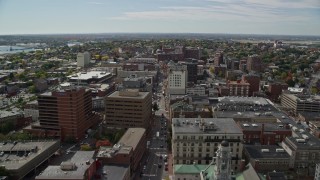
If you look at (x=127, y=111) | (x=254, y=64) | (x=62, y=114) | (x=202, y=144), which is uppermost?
(x=254, y=64)

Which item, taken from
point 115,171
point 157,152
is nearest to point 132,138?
point 157,152

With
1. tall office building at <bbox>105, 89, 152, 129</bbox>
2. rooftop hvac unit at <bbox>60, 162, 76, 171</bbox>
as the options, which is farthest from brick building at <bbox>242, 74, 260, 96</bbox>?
rooftop hvac unit at <bbox>60, 162, 76, 171</bbox>

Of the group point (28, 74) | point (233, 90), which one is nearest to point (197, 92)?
point (233, 90)

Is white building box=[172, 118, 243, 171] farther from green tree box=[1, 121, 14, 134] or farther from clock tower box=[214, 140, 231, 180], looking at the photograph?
green tree box=[1, 121, 14, 134]

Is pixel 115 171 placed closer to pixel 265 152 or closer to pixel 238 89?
pixel 265 152

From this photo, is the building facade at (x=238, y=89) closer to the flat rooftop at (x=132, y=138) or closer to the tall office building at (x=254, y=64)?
the flat rooftop at (x=132, y=138)

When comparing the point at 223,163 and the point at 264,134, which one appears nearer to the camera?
the point at 223,163

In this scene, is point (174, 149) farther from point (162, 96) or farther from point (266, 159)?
point (162, 96)

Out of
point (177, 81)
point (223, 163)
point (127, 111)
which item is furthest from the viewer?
point (177, 81)
